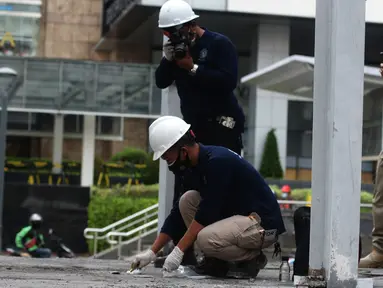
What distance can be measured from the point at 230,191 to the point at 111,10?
36.1 meters

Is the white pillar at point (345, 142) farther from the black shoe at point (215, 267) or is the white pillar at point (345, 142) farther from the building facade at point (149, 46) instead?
the building facade at point (149, 46)

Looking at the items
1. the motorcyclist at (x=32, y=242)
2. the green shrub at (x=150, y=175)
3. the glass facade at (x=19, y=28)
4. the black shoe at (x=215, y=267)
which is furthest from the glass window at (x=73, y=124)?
the black shoe at (x=215, y=267)

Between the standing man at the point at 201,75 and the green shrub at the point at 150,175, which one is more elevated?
the standing man at the point at 201,75

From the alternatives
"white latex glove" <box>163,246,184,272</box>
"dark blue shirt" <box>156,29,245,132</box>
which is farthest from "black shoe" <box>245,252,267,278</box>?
"dark blue shirt" <box>156,29,245,132</box>

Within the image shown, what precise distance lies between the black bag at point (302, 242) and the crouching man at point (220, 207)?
0.30 metres

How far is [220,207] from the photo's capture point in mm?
6227

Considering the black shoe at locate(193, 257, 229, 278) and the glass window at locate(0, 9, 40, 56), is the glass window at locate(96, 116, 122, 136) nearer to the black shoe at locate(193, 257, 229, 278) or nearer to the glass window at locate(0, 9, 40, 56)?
the glass window at locate(0, 9, 40, 56)

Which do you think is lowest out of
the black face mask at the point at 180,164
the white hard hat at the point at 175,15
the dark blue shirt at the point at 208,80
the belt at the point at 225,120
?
the black face mask at the point at 180,164

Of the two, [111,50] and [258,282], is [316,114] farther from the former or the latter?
[111,50]

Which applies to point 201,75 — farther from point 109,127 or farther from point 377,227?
point 109,127

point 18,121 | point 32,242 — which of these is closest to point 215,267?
point 32,242

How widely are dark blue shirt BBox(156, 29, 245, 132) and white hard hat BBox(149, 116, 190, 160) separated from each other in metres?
0.69

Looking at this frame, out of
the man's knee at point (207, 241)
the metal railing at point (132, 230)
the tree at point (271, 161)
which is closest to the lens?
the man's knee at point (207, 241)

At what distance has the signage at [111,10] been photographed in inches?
1516
